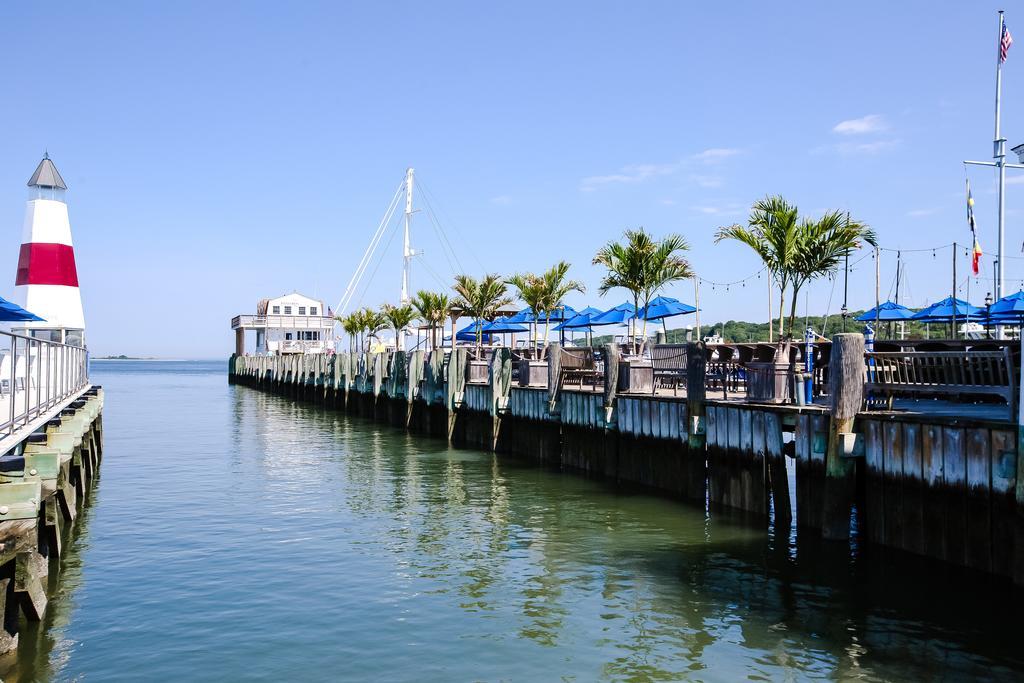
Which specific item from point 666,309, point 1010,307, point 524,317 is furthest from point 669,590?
point 524,317

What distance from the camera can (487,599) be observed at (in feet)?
36.1

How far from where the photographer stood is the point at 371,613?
10.4 metres

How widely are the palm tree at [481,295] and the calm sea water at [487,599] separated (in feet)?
73.9

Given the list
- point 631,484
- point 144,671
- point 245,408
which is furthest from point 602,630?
point 245,408

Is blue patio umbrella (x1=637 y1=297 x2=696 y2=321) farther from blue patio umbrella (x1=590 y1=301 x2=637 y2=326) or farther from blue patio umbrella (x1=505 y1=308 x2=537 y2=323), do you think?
blue patio umbrella (x1=505 y1=308 x2=537 y2=323)

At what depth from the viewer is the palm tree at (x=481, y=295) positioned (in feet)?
133

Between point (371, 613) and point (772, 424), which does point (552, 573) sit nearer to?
point (371, 613)

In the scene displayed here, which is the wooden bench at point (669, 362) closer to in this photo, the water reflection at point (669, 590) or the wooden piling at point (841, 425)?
the water reflection at point (669, 590)

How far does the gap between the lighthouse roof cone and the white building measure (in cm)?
6914

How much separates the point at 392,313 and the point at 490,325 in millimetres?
20556

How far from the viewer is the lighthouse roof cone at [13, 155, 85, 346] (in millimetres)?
22062

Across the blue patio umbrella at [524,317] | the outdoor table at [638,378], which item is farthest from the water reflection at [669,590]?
the blue patio umbrella at [524,317]

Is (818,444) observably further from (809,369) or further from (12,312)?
(12,312)

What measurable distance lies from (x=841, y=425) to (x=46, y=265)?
20.1m
